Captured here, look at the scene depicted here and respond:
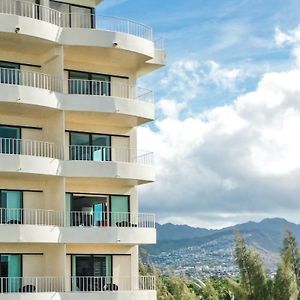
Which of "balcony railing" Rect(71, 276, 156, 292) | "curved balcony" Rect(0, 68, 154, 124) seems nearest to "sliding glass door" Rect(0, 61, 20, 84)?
"curved balcony" Rect(0, 68, 154, 124)

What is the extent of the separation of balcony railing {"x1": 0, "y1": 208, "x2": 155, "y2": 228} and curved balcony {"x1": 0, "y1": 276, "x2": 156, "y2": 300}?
1923mm

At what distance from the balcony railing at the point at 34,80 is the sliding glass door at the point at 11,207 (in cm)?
388

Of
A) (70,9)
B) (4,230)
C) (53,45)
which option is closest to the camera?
(4,230)

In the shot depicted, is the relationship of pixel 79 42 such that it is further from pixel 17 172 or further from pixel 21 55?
pixel 17 172

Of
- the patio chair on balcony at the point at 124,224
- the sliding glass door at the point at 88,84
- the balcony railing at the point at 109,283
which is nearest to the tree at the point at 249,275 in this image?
the balcony railing at the point at 109,283

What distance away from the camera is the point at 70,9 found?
32.4 meters

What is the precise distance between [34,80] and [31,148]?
7.97 ft

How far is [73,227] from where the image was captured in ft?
96.9

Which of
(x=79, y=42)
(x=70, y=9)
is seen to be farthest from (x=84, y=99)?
(x=70, y=9)

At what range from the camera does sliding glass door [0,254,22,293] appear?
2897 cm

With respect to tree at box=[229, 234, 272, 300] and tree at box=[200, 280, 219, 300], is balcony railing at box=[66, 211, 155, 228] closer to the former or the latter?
tree at box=[229, 234, 272, 300]

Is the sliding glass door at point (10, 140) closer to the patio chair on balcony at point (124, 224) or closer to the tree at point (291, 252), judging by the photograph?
the patio chair on balcony at point (124, 224)

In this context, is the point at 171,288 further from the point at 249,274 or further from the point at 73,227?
the point at 73,227

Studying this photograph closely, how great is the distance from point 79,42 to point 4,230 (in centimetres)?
726
